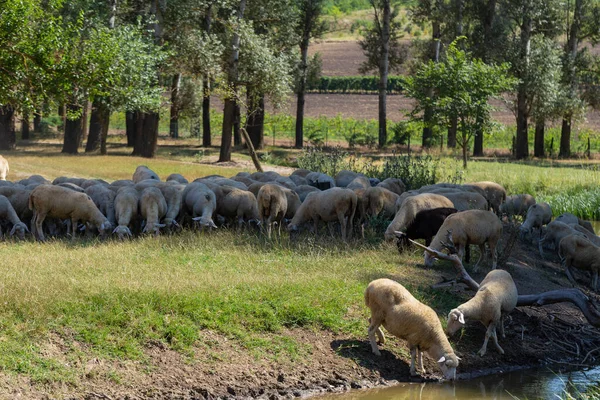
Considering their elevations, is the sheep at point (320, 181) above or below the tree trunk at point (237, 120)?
below

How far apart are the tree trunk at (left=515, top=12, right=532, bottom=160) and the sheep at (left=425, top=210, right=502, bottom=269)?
108 ft

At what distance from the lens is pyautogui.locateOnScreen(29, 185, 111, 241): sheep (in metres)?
15.9

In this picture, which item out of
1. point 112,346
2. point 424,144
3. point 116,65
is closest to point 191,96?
point 424,144

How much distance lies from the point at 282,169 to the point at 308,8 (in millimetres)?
15418

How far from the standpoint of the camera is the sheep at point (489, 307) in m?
11.1

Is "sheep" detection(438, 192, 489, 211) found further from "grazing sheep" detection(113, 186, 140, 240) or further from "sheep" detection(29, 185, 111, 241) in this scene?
"sheep" detection(29, 185, 111, 241)

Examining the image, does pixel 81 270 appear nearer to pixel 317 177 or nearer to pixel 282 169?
pixel 317 177

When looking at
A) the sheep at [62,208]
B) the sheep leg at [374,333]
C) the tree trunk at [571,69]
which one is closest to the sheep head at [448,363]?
the sheep leg at [374,333]

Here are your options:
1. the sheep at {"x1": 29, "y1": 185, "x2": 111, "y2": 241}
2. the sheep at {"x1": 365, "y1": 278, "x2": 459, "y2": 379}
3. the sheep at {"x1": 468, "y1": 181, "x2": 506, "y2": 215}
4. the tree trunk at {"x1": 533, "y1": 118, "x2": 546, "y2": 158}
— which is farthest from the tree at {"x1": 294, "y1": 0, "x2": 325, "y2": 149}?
the sheep at {"x1": 365, "y1": 278, "x2": 459, "y2": 379}

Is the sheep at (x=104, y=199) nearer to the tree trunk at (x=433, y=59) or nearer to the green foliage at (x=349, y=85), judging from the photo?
the tree trunk at (x=433, y=59)

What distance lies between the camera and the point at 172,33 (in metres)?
41.9

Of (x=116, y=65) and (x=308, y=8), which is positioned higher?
(x=308, y=8)

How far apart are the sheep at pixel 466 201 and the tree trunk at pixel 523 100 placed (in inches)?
1158

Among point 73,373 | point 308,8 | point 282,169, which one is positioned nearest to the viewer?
point 73,373
